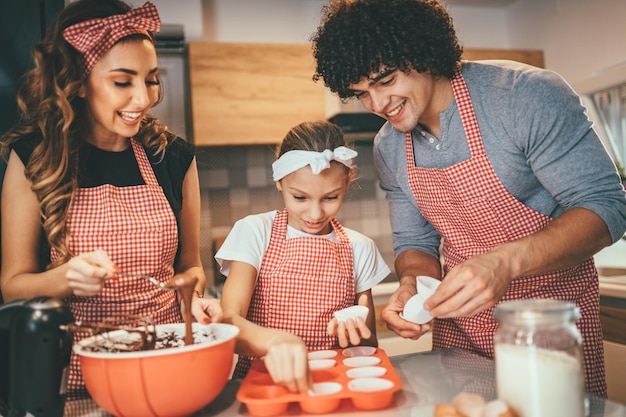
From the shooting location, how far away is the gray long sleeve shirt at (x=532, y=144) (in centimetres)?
114

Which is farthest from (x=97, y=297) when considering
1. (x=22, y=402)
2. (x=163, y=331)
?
(x=22, y=402)

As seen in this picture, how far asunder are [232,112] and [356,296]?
5.62 ft

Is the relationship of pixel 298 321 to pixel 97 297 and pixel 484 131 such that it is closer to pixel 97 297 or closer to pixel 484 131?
pixel 97 297

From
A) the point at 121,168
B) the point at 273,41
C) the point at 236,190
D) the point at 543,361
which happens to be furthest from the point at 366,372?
the point at 273,41

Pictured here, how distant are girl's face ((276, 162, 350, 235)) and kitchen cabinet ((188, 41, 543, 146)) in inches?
62.6

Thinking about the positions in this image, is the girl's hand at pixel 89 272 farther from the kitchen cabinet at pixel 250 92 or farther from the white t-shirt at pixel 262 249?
the kitchen cabinet at pixel 250 92

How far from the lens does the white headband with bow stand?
1324mm

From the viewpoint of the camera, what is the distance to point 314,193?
135 cm

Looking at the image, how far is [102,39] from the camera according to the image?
1155mm

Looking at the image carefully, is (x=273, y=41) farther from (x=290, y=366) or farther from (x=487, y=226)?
(x=290, y=366)

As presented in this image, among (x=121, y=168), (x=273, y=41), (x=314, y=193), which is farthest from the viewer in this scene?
(x=273, y=41)

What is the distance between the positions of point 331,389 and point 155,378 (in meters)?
0.27

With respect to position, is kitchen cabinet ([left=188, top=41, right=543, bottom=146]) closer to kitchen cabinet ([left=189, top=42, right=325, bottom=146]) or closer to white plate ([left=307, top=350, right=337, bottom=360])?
kitchen cabinet ([left=189, top=42, right=325, bottom=146])

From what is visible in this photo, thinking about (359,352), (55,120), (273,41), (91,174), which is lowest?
(359,352)
